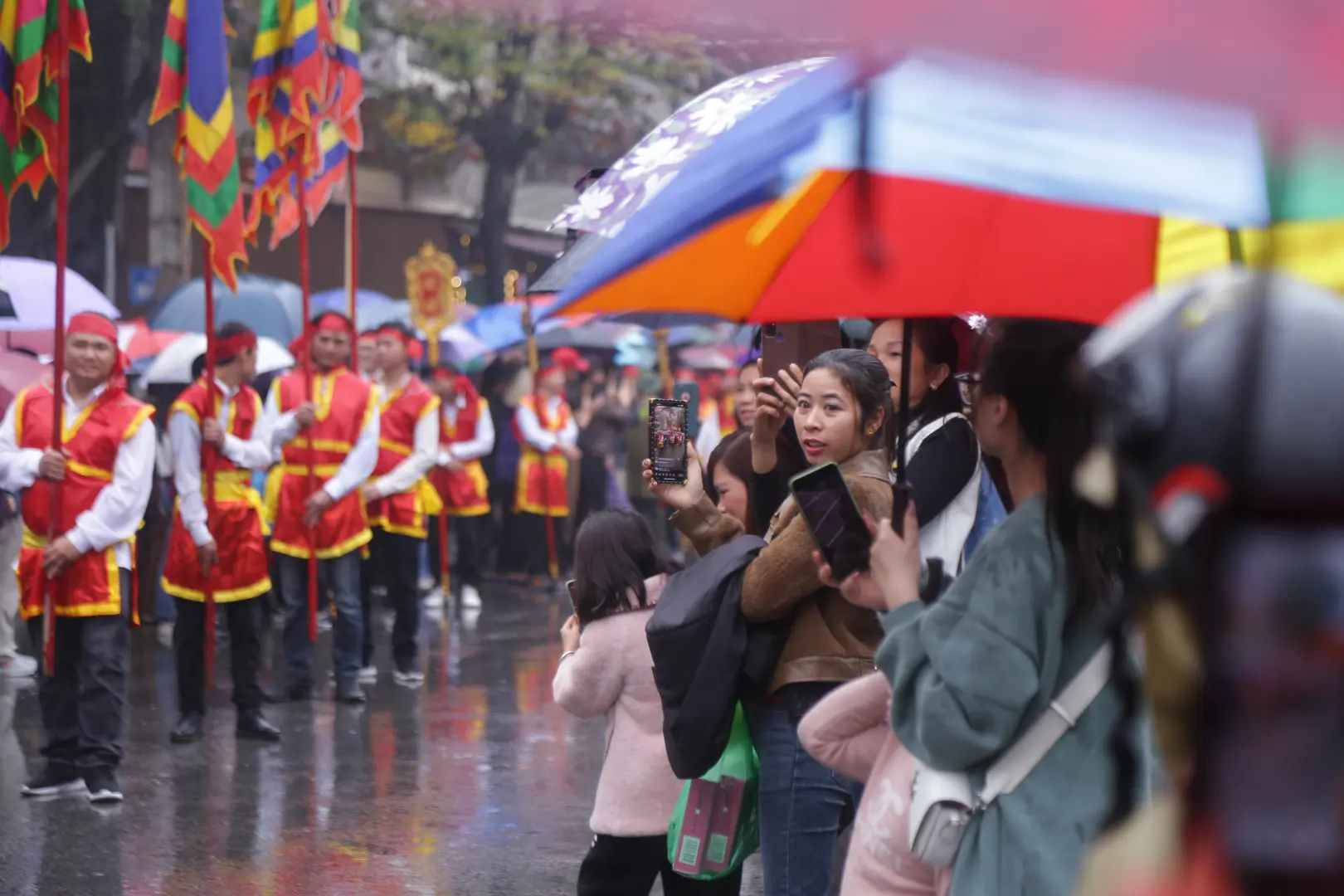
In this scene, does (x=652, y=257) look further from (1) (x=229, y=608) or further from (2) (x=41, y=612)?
(1) (x=229, y=608)

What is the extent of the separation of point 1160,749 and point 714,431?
1530cm

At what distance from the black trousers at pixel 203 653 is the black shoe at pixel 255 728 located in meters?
0.04

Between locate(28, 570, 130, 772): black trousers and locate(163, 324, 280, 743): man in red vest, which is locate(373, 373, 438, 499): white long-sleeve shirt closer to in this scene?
locate(163, 324, 280, 743): man in red vest

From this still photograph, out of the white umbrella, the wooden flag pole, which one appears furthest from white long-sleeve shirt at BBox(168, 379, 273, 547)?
the white umbrella

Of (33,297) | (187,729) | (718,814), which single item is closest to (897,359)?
(718,814)

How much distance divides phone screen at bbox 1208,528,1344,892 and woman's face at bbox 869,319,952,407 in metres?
3.20

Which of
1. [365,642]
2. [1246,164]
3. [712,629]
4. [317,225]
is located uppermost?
[317,225]

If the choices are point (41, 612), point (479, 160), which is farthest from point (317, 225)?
point (41, 612)

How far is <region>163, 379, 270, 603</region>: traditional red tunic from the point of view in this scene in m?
9.04

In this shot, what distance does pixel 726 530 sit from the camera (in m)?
4.73

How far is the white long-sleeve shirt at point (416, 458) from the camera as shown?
11062mm

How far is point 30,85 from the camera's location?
26.1ft

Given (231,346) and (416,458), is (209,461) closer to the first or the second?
(231,346)

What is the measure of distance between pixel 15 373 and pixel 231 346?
7.03 feet
